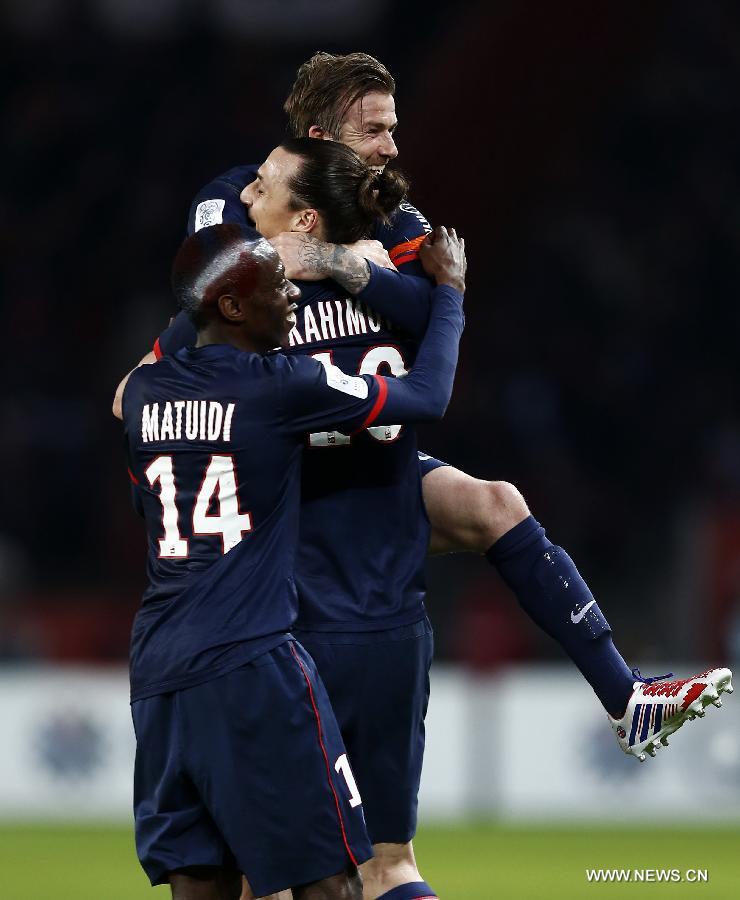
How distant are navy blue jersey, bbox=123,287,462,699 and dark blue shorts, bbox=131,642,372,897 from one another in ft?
0.20

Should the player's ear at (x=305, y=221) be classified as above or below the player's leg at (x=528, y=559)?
above

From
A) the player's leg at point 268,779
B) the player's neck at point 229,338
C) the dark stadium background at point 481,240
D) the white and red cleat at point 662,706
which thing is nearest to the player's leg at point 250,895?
the player's leg at point 268,779

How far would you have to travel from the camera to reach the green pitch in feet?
23.6

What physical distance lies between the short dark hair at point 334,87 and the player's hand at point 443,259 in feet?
1.25

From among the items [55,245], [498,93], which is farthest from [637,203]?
[55,245]

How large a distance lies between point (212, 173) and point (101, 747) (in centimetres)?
489

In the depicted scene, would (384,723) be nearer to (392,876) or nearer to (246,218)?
(392,876)

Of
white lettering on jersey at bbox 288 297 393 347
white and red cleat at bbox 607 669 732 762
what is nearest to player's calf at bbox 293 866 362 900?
white and red cleat at bbox 607 669 732 762

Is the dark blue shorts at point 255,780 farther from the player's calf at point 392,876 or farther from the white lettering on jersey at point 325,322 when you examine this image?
the white lettering on jersey at point 325,322

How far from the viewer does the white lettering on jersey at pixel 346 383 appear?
11.6 ft

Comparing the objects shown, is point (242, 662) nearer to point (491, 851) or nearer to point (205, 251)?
point (205, 251)

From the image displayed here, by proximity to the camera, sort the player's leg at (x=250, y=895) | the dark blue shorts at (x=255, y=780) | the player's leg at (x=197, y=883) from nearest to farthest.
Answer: the dark blue shorts at (x=255, y=780) → the player's leg at (x=197, y=883) → the player's leg at (x=250, y=895)

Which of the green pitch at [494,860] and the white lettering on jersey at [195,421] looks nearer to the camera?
the white lettering on jersey at [195,421]

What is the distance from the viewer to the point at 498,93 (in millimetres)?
12602
